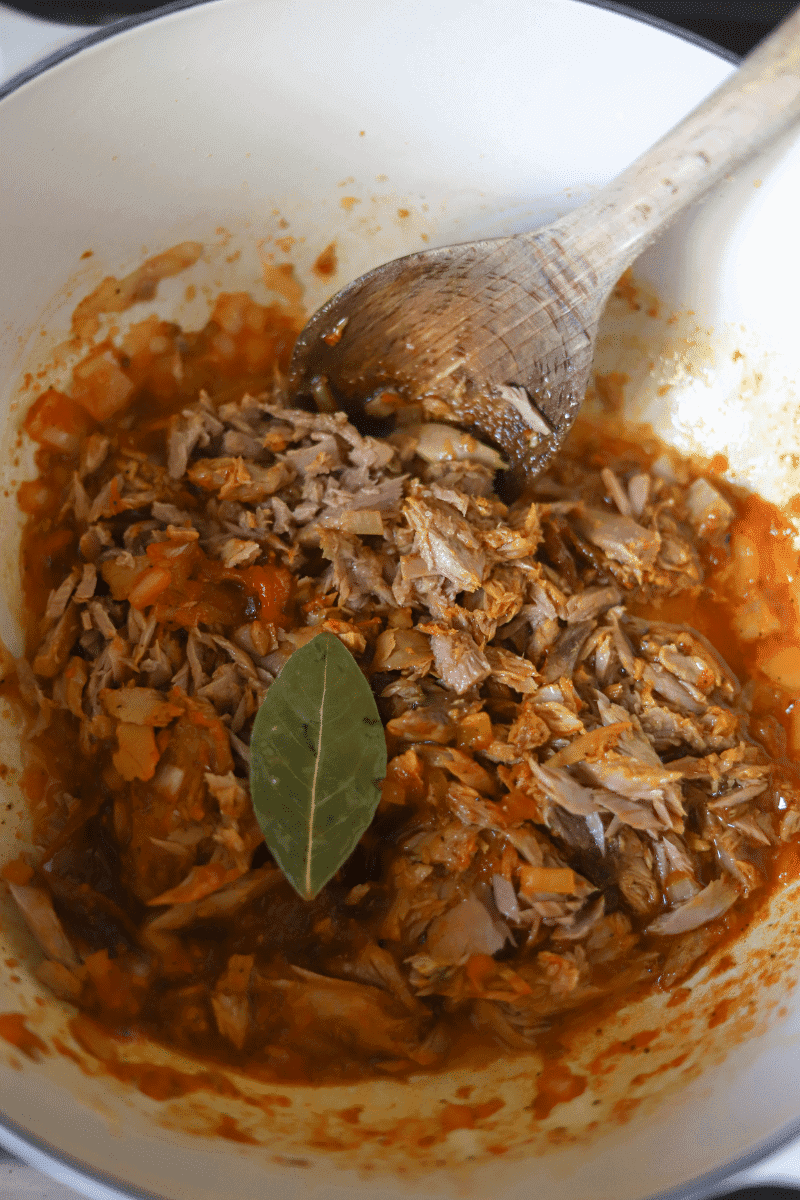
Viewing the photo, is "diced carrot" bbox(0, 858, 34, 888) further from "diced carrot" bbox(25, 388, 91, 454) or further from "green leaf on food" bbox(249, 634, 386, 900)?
"diced carrot" bbox(25, 388, 91, 454)

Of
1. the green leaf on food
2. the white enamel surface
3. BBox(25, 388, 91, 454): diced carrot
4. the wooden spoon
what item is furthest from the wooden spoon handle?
BBox(25, 388, 91, 454): diced carrot

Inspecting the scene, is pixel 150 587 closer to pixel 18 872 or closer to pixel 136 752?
pixel 136 752

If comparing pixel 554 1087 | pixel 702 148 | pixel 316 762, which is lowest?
pixel 554 1087

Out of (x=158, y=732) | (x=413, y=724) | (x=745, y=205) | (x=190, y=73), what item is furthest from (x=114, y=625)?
(x=745, y=205)

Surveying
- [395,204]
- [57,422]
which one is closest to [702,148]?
[395,204]

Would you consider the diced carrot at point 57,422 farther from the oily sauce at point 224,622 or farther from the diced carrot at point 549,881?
the diced carrot at point 549,881

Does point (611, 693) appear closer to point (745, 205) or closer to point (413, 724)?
point (413, 724)
